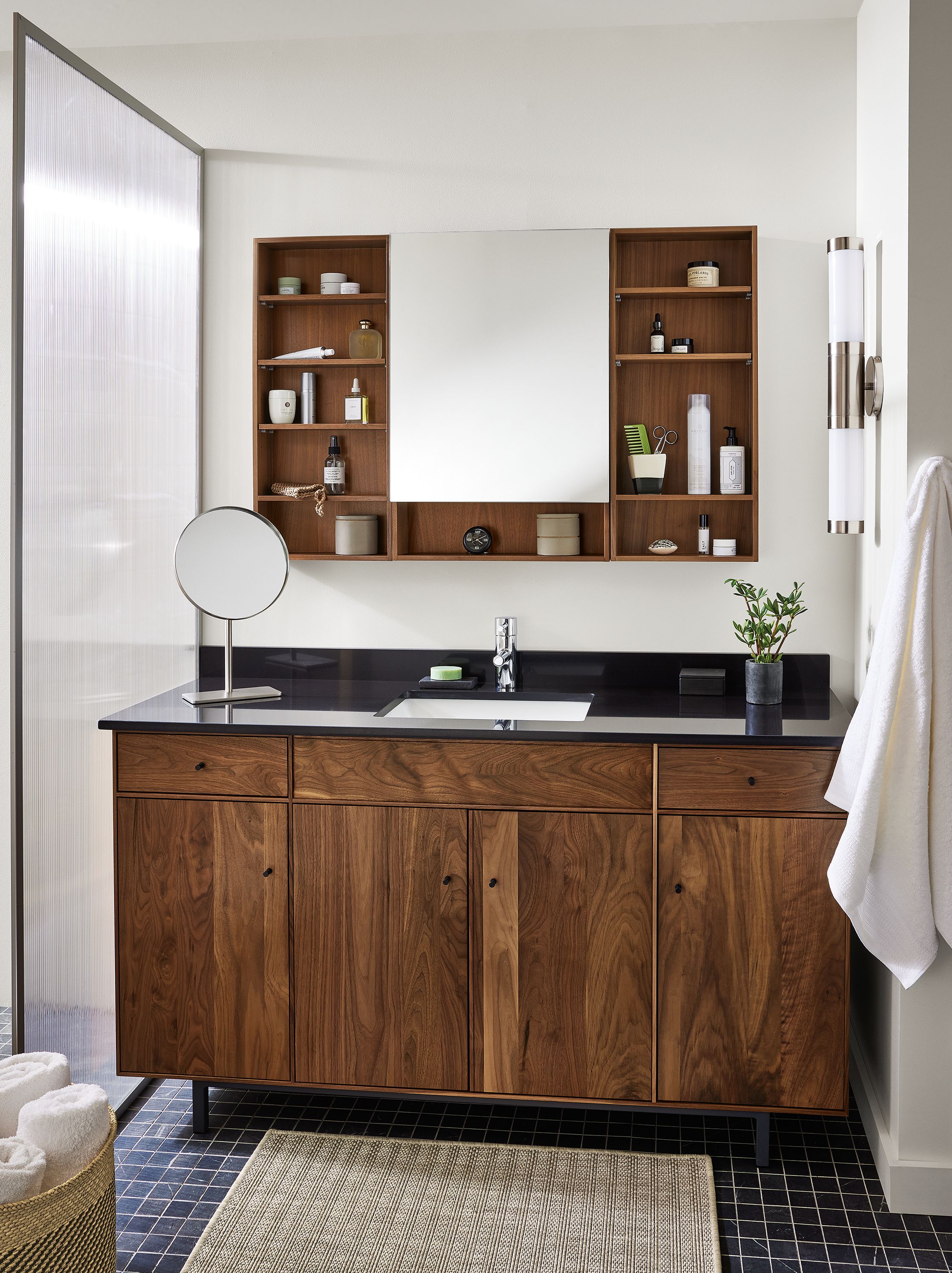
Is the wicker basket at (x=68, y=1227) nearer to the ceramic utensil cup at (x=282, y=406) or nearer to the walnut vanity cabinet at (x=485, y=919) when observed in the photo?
the walnut vanity cabinet at (x=485, y=919)

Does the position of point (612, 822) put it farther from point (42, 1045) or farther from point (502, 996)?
point (42, 1045)

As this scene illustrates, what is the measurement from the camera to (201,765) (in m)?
2.37

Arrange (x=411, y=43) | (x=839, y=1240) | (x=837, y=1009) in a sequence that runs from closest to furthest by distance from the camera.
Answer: (x=839, y=1240) < (x=837, y=1009) < (x=411, y=43)

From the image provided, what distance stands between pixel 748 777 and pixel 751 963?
0.38 m

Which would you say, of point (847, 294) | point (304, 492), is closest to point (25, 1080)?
point (304, 492)

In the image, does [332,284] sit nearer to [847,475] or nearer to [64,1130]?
[847,475]

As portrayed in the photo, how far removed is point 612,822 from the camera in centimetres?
226

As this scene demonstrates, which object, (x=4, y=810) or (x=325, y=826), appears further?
(x=4, y=810)

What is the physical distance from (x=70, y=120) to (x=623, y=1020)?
2.23 meters

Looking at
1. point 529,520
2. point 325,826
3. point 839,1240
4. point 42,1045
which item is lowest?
point 839,1240

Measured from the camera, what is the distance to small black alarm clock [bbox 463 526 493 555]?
282 centimetres

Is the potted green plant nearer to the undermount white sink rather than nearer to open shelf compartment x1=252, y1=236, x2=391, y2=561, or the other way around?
the undermount white sink

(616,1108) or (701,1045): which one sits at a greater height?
(701,1045)

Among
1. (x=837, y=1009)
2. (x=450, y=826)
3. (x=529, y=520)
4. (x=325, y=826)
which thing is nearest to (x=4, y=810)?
(x=325, y=826)
